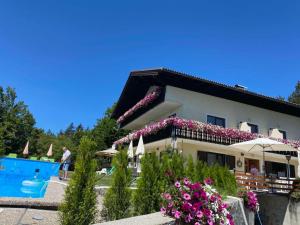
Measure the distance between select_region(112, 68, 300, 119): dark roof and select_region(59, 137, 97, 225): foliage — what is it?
13.0 m

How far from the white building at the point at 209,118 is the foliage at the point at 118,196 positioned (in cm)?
1125

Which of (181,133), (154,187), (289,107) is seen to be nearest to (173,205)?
(154,187)

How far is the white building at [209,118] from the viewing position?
18766 mm

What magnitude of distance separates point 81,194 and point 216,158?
16.0 m

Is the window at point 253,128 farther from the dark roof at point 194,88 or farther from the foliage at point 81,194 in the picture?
the foliage at point 81,194

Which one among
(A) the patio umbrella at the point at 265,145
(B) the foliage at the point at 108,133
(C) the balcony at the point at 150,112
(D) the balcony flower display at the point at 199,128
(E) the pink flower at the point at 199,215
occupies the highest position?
Result: (B) the foliage at the point at 108,133

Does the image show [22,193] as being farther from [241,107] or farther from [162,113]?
[241,107]

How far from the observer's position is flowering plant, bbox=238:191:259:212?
988cm

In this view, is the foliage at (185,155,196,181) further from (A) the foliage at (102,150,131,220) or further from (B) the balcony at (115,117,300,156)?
(B) the balcony at (115,117,300,156)

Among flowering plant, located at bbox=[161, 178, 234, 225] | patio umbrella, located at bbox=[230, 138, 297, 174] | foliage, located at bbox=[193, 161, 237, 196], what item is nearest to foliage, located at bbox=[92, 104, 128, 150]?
patio umbrella, located at bbox=[230, 138, 297, 174]

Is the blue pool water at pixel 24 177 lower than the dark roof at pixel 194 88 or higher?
lower

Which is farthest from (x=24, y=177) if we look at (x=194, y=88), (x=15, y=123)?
(x=15, y=123)

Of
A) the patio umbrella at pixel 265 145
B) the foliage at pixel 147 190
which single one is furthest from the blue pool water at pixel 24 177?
the patio umbrella at pixel 265 145

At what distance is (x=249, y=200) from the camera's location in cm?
995
